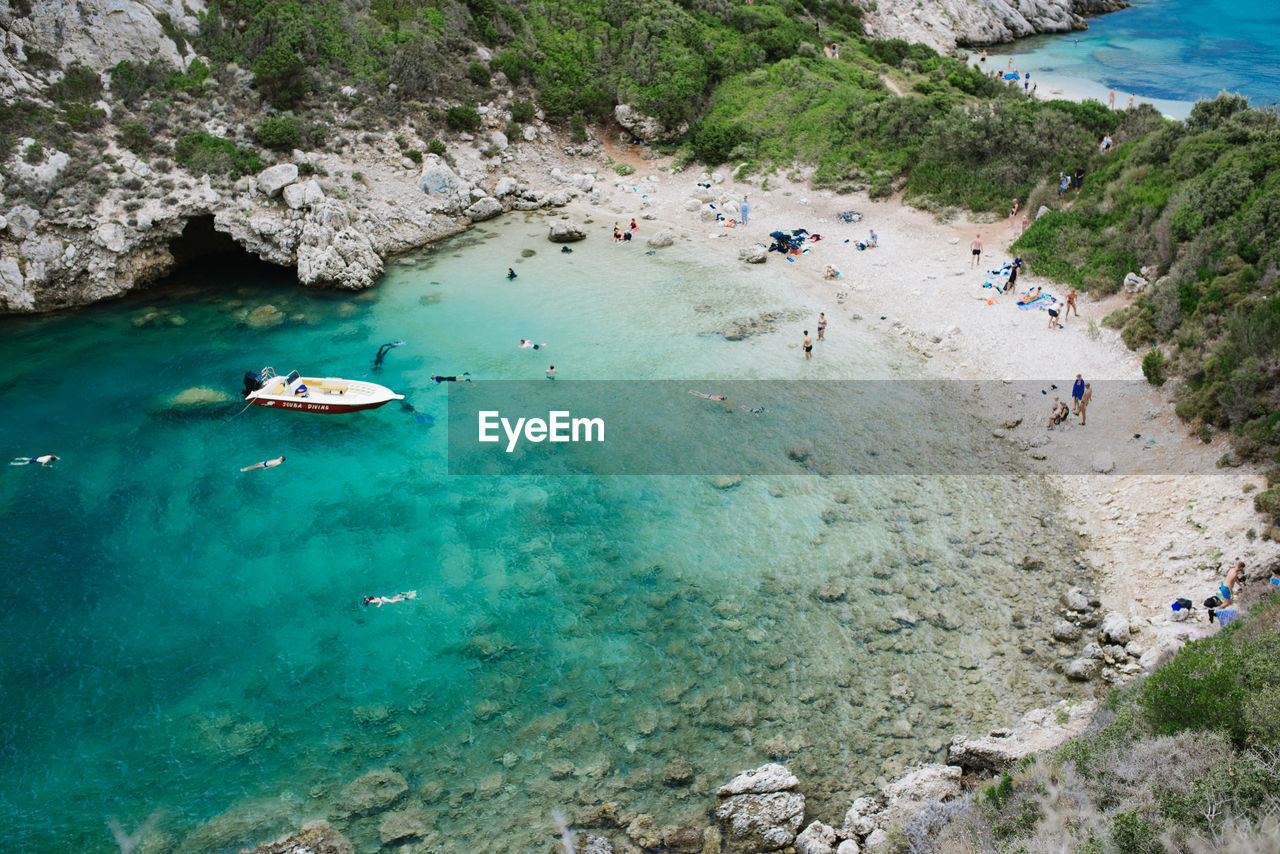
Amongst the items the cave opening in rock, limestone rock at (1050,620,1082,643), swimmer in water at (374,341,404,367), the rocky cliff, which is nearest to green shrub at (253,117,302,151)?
the cave opening in rock

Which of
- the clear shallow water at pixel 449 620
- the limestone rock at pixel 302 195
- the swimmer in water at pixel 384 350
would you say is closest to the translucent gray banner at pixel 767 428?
the clear shallow water at pixel 449 620

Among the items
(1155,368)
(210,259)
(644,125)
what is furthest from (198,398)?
(1155,368)

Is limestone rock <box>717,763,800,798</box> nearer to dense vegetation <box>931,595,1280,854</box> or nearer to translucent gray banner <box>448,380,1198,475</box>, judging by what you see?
dense vegetation <box>931,595,1280,854</box>

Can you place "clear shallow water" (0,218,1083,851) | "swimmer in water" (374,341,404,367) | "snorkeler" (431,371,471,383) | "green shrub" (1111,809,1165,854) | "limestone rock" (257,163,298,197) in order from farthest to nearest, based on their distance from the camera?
"limestone rock" (257,163,298,197) < "swimmer in water" (374,341,404,367) < "snorkeler" (431,371,471,383) < "clear shallow water" (0,218,1083,851) < "green shrub" (1111,809,1165,854)

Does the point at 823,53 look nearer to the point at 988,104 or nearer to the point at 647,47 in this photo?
the point at 647,47

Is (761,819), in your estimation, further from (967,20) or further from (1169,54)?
(967,20)

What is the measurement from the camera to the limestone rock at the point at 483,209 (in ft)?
148

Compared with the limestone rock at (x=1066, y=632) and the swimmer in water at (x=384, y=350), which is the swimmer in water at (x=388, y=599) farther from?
the limestone rock at (x=1066, y=632)

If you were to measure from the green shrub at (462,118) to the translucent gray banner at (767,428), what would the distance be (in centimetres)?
2685

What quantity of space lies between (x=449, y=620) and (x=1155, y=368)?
25352mm

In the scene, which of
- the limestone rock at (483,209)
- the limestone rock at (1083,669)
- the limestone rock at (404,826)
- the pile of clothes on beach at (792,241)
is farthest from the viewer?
the limestone rock at (483,209)

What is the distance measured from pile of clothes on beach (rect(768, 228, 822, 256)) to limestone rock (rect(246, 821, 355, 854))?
A: 3459 centimetres

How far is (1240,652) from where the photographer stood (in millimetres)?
12547

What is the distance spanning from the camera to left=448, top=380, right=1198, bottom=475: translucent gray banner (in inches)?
965
